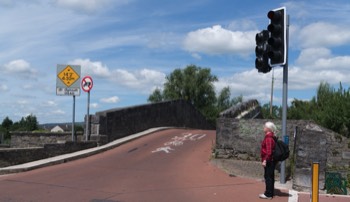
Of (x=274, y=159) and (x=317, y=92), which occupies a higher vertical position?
(x=317, y=92)

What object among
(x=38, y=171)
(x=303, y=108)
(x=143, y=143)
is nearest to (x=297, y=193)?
(x=38, y=171)

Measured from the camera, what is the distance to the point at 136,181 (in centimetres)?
1164

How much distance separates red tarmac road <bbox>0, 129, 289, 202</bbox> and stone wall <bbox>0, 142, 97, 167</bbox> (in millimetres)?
1028

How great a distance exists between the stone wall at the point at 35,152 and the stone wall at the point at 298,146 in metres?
5.27

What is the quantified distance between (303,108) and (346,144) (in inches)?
638

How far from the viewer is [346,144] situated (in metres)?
12.5

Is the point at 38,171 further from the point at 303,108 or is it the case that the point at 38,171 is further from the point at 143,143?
the point at 303,108

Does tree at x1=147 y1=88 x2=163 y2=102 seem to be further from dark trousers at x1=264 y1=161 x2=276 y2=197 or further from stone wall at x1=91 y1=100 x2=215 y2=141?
dark trousers at x1=264 y1=161 x2=276 y2=197

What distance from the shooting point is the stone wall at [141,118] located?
19.1 m

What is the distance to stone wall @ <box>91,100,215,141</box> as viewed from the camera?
19.1 m

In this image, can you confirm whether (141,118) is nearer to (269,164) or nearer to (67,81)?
(67,81)

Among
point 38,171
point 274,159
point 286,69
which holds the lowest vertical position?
point 38,171

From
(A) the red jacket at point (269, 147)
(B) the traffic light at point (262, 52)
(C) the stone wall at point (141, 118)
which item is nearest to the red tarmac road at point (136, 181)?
(A) the red jacket at point (269, 147)

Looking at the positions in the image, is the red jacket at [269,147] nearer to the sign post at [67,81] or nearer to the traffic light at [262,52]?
the traffic light at [262,52]
